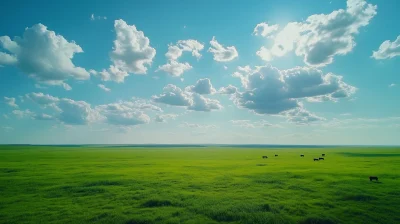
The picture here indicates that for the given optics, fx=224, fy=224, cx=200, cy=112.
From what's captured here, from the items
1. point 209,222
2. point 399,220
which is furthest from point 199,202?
point 399,220

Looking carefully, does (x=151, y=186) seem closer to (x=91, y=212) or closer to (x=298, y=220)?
(x=91, y=212)

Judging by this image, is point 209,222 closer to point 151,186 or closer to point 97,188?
point 151,186

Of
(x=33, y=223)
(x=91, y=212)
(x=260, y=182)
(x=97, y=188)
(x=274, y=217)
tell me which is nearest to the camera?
(x=33, y=223)

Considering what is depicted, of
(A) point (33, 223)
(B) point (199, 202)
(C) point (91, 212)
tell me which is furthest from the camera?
(B) point (199, 202)

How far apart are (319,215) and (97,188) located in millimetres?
20581

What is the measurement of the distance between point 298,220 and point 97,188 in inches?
757

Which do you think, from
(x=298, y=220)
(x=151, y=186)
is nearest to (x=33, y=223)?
(x=151, y=186)

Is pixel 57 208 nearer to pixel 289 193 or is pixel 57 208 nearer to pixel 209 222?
pixel 209 222

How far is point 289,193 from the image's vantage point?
21.2 m

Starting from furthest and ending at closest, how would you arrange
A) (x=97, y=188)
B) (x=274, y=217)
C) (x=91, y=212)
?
(x=97, y=188) < (x=91, y=212) < (x=274, y=217)

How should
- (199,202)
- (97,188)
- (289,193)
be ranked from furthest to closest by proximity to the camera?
(97,188) < (289,193) < (199,202)

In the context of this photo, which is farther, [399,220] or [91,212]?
[91,212]

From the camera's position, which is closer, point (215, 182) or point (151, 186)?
point (151, 186)

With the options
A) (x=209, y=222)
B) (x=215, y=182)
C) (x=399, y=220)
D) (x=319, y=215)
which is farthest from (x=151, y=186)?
(x=399, y=220)
